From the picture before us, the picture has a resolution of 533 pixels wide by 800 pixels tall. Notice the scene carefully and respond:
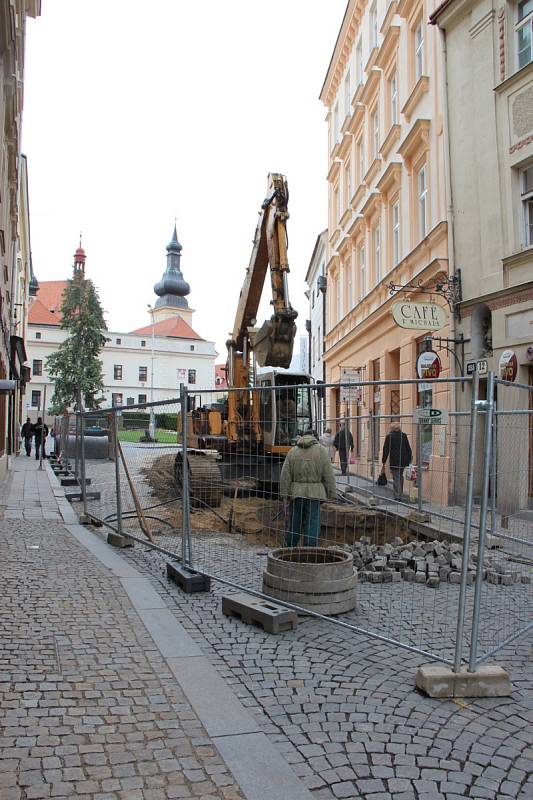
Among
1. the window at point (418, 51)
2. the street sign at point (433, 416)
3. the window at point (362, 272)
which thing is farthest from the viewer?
the window at point (362, 272)

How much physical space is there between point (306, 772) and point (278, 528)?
369 cm

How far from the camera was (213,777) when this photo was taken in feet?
9.37

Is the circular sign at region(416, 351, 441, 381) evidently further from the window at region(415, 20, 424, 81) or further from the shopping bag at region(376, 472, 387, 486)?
the window at region(415, 20, 424, 81)

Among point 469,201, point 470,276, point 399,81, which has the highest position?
→ point 399,81

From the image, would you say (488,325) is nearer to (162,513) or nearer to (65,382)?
(162,513)

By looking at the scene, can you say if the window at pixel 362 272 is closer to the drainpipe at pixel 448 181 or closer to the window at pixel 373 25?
the window at pixel 373 25

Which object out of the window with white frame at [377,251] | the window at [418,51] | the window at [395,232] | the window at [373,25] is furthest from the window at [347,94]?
the window at [395,232]

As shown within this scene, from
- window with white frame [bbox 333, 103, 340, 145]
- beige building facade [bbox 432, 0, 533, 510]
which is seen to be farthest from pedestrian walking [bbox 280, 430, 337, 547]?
window with white frame [bbox 333, 103, 340, 145]

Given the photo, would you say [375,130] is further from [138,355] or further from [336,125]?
[138,355]

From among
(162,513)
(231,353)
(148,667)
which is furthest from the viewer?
(231,353)

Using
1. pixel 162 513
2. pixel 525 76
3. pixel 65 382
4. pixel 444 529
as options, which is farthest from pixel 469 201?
pixel 65 382

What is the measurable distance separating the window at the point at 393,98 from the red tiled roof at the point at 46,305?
6727cm

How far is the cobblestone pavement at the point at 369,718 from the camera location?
2889 mm

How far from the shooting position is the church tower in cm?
10706
